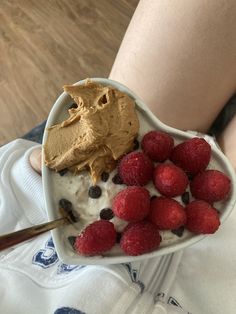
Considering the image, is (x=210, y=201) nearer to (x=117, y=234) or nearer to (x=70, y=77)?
(x=117, y=234)

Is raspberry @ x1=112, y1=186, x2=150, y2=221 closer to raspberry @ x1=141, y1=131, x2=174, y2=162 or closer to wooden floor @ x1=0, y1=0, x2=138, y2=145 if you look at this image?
raspberry @ x1=141, y1=131, x2=174, y2=162

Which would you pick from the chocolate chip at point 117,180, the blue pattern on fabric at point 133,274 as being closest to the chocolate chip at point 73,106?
the chocolate chip at point 117,180

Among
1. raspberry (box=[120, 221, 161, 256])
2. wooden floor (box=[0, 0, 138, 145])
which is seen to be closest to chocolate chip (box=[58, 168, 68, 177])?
raspberry (box=[120, 221, 161, 256])

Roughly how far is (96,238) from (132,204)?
5 centimetres

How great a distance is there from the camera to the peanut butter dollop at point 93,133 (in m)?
0.48

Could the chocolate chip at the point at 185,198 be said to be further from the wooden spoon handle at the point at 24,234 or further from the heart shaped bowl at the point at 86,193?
the wooden spoon handle at the point at 24,234

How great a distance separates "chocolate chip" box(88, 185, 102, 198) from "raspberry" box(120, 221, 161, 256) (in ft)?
0.18

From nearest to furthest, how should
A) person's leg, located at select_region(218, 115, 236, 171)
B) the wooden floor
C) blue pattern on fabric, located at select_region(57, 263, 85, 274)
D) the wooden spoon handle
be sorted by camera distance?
the wooden spoon handle
blue pattern on fabric, located at select_region(57, 263, 85, 274)
person's leg, located at select_region(218, 115, 236, 171)
the wooden floor

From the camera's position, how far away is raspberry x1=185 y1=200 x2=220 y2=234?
45 cm

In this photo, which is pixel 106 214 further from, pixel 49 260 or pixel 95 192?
pixel 49 260

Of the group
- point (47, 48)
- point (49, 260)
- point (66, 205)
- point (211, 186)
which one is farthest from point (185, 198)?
point (47, 48)

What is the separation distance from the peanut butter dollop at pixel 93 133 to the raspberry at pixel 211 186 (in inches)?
3.7

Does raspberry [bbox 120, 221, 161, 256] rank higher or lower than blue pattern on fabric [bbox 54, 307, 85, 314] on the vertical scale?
higher

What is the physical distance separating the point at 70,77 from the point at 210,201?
0.77 m
